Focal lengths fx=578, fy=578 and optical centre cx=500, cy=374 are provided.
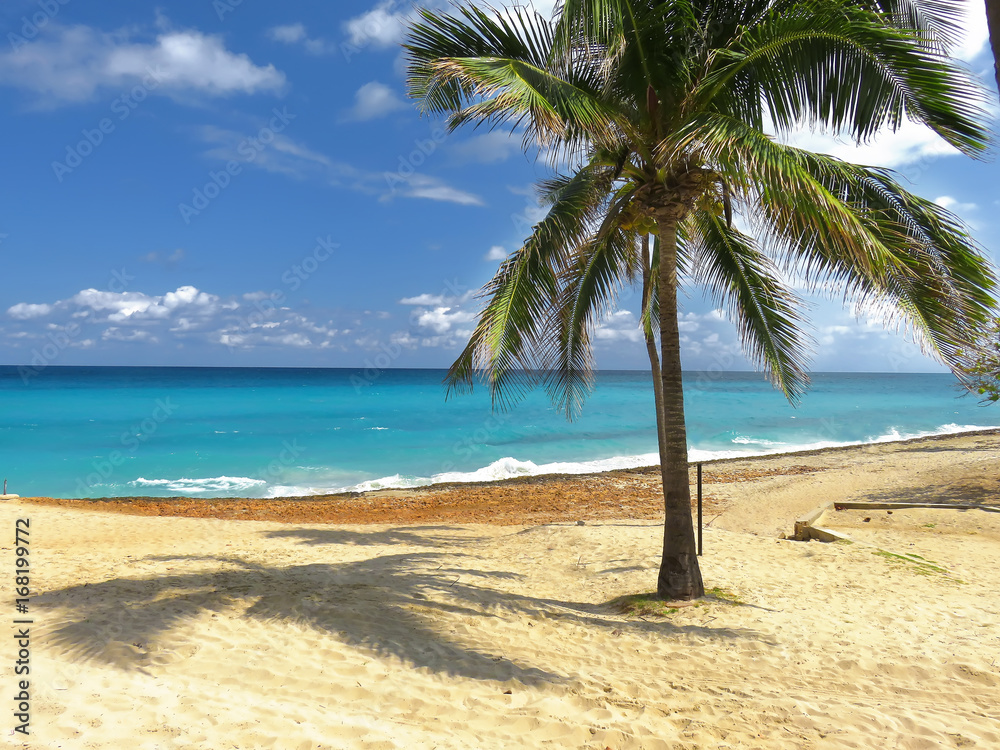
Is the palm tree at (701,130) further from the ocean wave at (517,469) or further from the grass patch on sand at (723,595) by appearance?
the ocean wave at (517,469)

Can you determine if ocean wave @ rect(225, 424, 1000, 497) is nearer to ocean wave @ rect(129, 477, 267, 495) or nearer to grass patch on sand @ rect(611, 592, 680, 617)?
ocean wave @ rect(129, 477, 267, 495)

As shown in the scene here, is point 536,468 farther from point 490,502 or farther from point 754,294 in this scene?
point 754,294

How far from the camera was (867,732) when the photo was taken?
3512mm

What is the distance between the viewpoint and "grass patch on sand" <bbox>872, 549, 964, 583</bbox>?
7289 mm

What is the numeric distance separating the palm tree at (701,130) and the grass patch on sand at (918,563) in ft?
10.9

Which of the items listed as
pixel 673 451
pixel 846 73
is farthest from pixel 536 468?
pixel 846 73

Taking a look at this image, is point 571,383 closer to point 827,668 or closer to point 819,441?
point 827,668

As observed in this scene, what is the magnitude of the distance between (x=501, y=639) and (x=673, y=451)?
8.50 feet

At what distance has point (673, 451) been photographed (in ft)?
20.2

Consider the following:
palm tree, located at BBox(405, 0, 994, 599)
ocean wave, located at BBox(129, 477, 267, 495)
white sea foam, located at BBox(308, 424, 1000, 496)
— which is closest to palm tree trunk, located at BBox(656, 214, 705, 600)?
palm tree, located at BBox(405, 0, 994, 599)

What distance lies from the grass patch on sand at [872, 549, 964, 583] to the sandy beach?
43 millimetres

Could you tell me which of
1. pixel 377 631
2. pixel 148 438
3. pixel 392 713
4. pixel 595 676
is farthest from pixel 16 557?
pixel 148 438

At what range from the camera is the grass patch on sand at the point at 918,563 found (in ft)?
23.9

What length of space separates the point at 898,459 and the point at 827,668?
1890 centimetres
